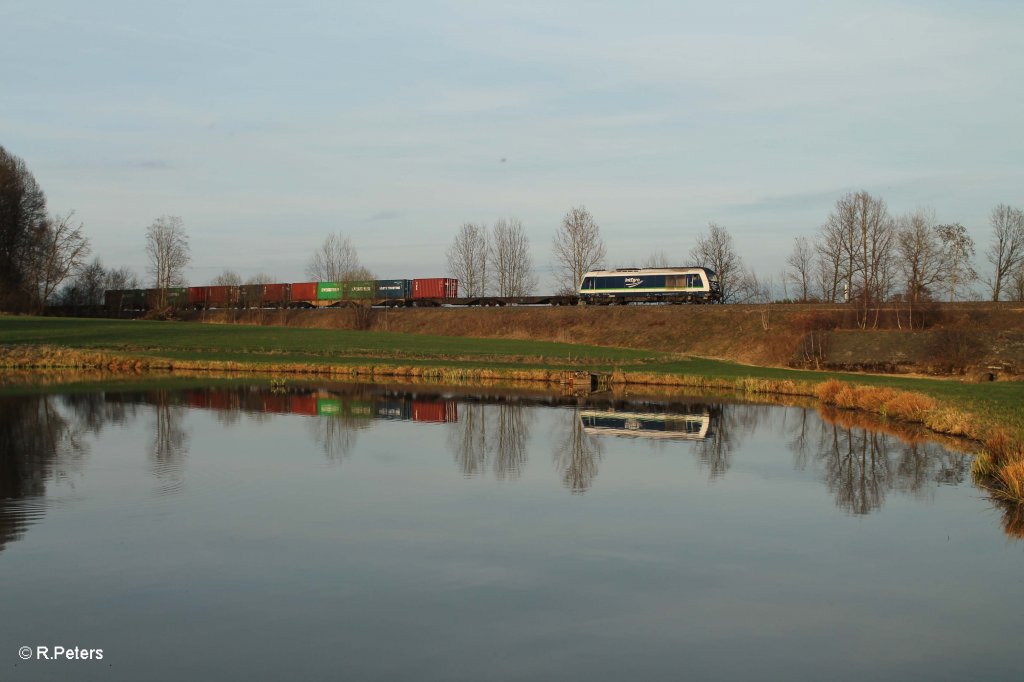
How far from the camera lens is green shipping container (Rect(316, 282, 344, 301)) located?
7831cm

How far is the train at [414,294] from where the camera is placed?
68.2m

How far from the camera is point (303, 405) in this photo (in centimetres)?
2992

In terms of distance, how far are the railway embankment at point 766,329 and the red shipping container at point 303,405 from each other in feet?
83.5

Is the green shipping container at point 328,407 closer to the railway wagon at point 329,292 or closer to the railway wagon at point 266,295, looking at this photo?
the railway wagon at point 329,292

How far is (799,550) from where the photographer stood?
496 inches

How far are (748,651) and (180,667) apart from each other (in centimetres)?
522

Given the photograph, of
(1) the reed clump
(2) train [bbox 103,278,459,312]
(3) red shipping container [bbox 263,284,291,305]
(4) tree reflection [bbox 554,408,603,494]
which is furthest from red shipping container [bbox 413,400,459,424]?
(3) red shipping container [bbox 263,284,291,305]

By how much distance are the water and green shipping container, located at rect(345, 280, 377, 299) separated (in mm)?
55175

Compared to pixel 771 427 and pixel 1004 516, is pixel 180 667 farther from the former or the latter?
pixel 771 427

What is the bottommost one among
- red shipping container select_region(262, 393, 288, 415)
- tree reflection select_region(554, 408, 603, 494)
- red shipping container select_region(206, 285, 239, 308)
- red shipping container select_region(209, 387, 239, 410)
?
tree reflection select_region(554, 408, 603, 494)

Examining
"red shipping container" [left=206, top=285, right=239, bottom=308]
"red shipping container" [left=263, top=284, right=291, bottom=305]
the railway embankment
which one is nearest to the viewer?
the railway embankment

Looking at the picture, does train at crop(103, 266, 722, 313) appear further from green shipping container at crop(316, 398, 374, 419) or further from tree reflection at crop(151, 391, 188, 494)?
tree reflection at crop(151, 391, 188, 494)

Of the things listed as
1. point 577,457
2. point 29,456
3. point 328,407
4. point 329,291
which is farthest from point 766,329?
point 29,456

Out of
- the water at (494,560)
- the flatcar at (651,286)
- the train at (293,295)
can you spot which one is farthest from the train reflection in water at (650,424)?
the train at (293,295)
